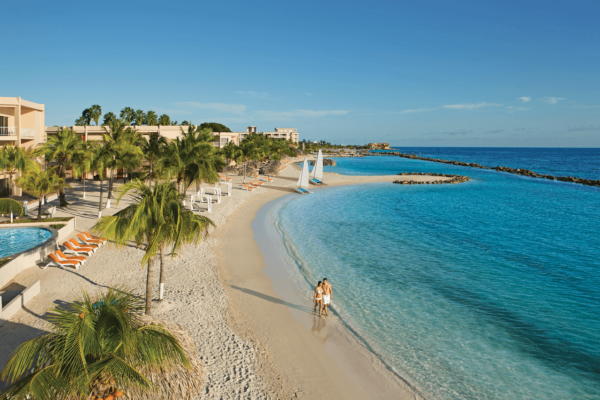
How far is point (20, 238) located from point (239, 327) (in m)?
14.2

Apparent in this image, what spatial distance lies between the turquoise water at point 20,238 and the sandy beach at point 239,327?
110 inches

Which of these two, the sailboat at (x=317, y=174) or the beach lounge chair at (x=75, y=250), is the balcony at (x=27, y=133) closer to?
the beach lounge chair at (x=75, y=250)

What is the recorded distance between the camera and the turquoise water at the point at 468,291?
9.79 m

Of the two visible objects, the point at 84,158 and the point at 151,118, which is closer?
the point at 84,158

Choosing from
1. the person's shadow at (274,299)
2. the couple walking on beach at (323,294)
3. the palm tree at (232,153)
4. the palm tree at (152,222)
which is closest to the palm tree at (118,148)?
the person's shadow at (274,299)

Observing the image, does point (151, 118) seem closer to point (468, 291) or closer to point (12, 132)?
point (12, 132)

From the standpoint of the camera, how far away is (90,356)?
5293 millimetres

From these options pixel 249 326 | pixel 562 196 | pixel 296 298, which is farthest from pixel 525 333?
pixel 562 196

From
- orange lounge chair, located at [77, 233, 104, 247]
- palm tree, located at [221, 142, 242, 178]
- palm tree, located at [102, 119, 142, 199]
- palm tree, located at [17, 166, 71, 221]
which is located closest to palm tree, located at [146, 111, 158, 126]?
palm tree, located at [221, 142, 242, 178]

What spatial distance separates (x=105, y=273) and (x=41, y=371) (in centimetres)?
1067

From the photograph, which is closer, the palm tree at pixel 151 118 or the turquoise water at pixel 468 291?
the turquoise water at pixel 468 291

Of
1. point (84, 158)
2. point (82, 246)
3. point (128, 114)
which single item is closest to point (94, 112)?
point (128, 114)

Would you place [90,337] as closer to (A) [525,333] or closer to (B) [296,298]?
(B) [296,298]

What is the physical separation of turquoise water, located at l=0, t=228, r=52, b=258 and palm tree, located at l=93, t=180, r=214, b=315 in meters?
10.3
